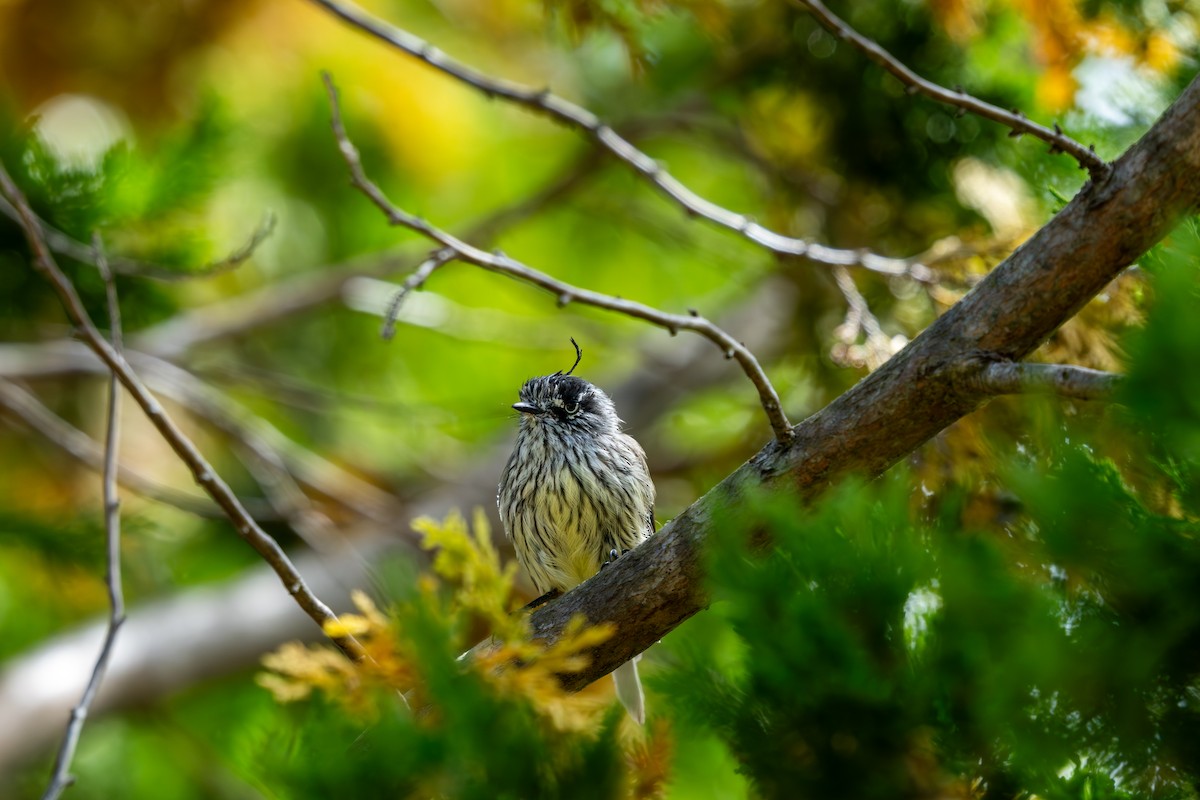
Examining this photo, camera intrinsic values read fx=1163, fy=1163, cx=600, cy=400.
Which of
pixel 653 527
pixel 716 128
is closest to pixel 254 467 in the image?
pixel 653 527

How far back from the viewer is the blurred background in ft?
13.5

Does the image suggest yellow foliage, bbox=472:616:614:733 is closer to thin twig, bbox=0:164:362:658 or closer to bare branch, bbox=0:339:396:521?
thin twig, bbox=0:164:362:658

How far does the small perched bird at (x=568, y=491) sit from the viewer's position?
4.10 m

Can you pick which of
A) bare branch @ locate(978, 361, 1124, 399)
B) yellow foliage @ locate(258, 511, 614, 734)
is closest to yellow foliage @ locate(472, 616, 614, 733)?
yellow foliage @ locate(258, 511, 614, 734)

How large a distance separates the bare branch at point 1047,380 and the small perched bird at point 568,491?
6.13 ft

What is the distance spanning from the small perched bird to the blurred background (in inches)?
12.2

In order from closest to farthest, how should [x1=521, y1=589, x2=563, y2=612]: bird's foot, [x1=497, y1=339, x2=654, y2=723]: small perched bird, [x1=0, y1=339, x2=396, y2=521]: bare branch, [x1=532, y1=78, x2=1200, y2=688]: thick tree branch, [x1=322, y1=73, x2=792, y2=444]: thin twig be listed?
[x1=532, y1=78, x2=1200, y2=688]: thick tree branch, [x1=322, y1=73, x2=792, y2=444]: thin twig, [x1=521, y1=589, x2=563, y2=612]: bird's foot, [x1=497, y1=339, x2=654, y2=723]: small perched bird, [x1=0, y1=339, x2=396, y2=521]: bare branch

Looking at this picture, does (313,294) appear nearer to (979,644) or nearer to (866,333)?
(866,333)

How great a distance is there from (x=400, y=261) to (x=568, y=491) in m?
2.34

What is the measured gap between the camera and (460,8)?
6863 millimetres

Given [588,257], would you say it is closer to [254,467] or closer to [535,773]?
[254,467]

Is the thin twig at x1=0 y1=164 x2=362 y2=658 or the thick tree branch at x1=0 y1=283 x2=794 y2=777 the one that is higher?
the thick tree branch at x1=0 y1=283 x2=794 y2=777

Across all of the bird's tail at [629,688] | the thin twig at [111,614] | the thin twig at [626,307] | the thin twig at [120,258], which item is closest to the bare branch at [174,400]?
the thin twig at [120,258]

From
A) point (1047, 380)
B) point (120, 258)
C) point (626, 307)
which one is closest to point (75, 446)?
point (120, 258)
